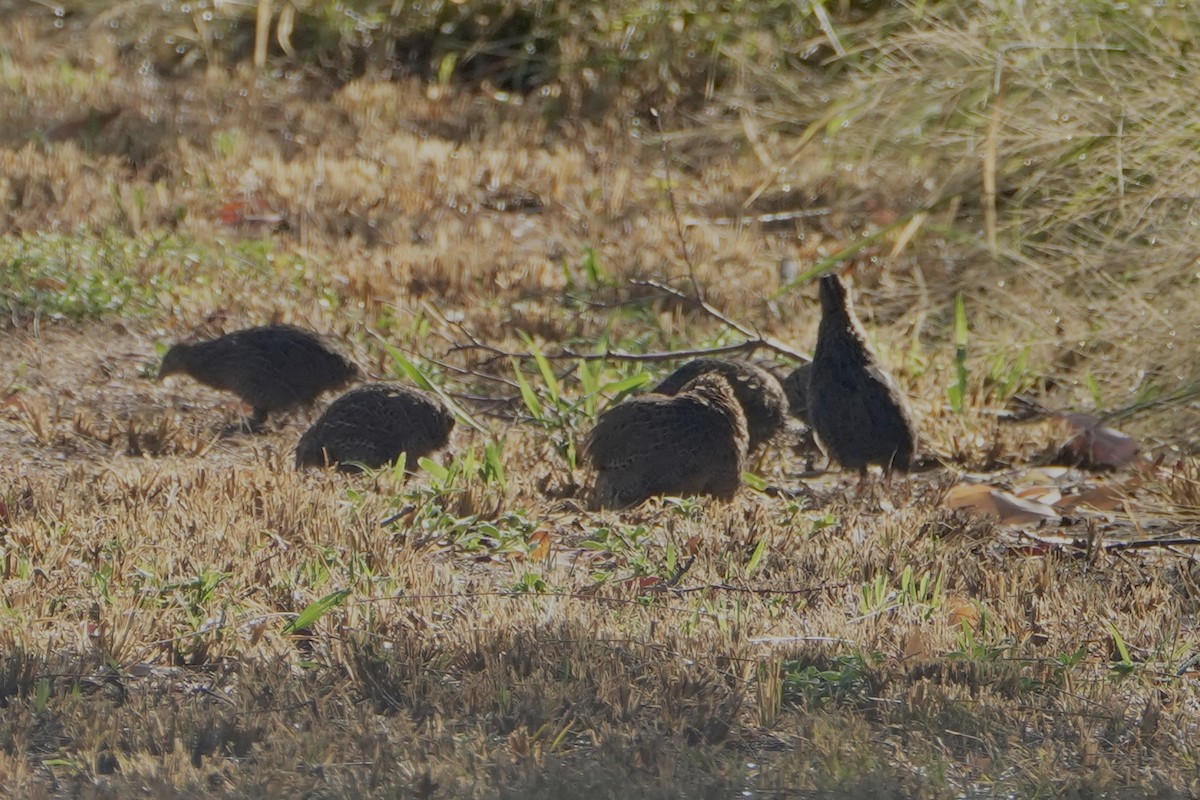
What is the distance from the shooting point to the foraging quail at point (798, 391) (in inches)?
219

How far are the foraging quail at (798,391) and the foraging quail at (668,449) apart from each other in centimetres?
66

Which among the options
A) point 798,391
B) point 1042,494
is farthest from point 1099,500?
point 798,391

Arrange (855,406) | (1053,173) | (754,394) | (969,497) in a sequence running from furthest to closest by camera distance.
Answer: (1053,173) < (754,394) < (855,406) < (969,497)

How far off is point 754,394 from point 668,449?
0.56m

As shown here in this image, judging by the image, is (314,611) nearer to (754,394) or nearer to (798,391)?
(754,394)

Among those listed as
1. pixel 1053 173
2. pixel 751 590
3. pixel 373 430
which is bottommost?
pixel 373 430

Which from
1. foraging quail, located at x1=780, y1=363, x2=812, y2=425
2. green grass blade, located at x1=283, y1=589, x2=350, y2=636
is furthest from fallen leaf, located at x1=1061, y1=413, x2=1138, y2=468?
green grass blade, located at x1=283, y1=589, x2=350, y2=636

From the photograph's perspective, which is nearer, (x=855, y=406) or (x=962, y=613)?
(x=962, y=613)

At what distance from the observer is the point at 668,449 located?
479 centimetres

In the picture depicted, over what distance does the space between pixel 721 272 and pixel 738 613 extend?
170 inches

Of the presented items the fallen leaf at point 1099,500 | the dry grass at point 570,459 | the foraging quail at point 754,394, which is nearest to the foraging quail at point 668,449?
the dry grass at point 570,459

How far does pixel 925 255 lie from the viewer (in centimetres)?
790

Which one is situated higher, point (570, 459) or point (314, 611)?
point (314, 611)

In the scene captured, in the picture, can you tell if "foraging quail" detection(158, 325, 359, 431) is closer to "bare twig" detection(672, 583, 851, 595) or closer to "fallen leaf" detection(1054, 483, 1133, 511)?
"bare twig" detection(672, 583, 851, 595)
